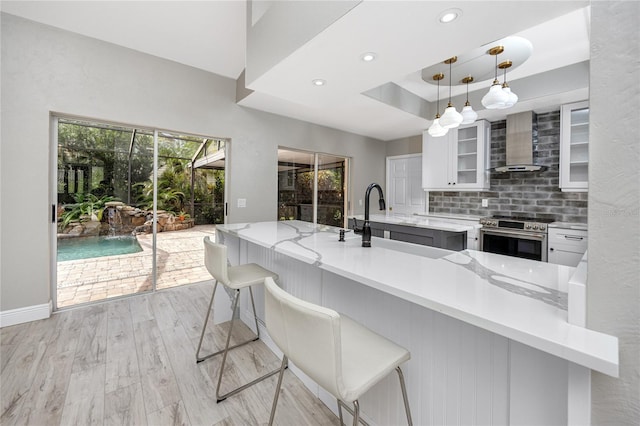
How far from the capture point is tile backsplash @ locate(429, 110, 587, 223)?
361 centimetres

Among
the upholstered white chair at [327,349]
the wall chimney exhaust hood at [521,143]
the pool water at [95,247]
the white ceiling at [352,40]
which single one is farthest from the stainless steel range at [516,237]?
the pool water at [95,247]

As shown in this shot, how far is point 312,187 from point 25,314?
3.85 metres

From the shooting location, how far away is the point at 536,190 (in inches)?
151

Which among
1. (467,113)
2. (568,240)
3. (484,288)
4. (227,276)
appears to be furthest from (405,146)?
(484,288)

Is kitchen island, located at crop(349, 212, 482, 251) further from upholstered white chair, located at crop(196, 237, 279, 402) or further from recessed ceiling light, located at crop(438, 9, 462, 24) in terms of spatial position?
recessed ceiling light, located at crop(438, 9, 462, 24)

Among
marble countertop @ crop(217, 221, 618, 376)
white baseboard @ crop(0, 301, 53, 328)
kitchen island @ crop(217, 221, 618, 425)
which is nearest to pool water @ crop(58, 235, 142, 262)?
white baseboard @ crop(0, 301, 53, 328)

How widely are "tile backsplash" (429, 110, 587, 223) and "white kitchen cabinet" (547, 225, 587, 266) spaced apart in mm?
574

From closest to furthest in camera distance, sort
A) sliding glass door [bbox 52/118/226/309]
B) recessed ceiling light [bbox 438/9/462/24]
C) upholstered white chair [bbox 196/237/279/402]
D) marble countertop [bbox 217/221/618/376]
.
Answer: marble countertop [bbox 217/221/618/376], recessed ceiling light [bbox 438/9/462/24], upholstered white chair [bbox 196/237/279/402], sliding glass door [bbox 52/118/226/309]

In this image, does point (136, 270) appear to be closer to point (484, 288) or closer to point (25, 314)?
point (25, 314)

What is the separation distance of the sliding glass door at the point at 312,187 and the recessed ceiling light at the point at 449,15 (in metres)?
3.16

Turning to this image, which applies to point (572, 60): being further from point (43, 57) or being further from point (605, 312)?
point (43, 57)

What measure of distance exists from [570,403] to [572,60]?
3.68 m

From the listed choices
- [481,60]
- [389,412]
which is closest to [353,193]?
[481,60]

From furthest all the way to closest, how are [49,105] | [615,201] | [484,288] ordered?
[49,105]
[484,288]
[615,201]
